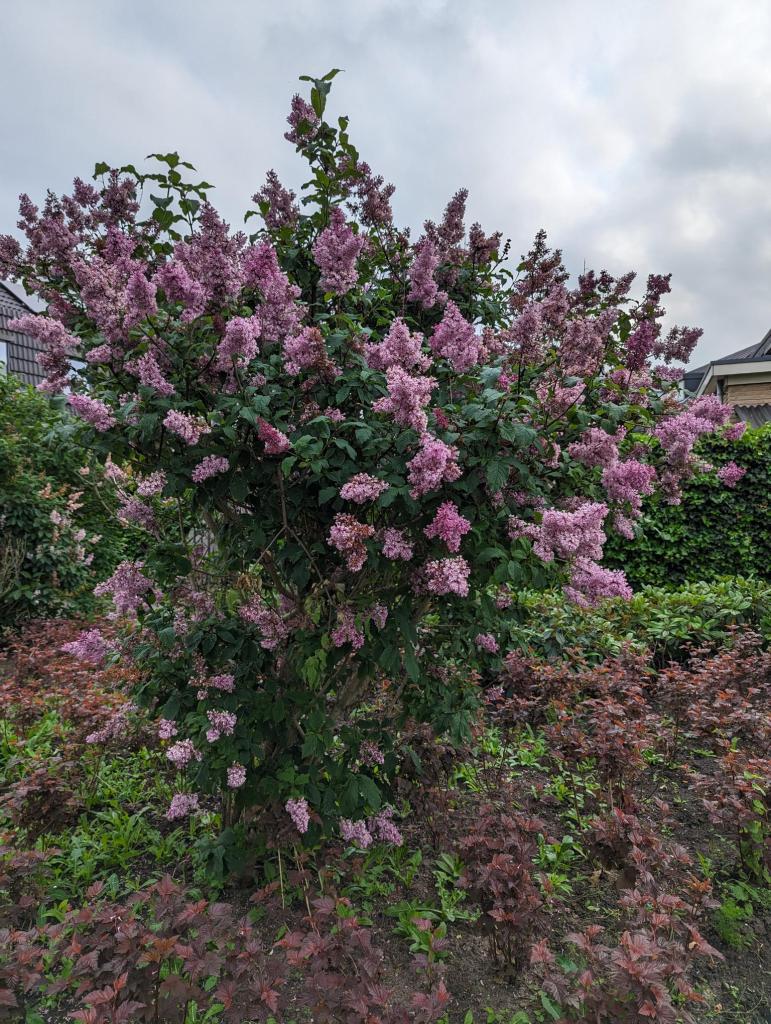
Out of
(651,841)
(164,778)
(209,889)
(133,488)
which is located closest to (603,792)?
(651,841)

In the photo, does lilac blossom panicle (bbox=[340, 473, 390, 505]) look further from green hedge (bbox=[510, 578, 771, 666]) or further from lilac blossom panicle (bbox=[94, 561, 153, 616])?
green hedge (bbox=[510, 578, 771, 666])

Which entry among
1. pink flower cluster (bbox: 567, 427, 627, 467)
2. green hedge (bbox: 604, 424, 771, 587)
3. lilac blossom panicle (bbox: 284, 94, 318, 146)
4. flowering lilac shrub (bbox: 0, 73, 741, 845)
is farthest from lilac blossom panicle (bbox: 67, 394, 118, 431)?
green hedge (bbox: 604, 424, 771, 587)

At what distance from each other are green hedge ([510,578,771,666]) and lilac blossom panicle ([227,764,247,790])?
8.60 feet

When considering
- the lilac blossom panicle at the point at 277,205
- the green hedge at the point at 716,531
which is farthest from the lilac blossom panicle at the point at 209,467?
the green hedge at the point at 716,531

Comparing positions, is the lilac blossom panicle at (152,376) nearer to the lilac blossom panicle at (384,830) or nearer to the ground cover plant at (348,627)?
the ground cover plant at (348,627)

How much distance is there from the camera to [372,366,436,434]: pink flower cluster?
187 centimetres

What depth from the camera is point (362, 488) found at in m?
1.90

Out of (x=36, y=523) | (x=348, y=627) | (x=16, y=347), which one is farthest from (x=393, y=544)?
(x=16, y=347)

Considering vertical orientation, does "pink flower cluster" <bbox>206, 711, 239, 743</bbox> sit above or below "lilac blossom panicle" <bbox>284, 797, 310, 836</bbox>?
above

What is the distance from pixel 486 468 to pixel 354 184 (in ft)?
5.60

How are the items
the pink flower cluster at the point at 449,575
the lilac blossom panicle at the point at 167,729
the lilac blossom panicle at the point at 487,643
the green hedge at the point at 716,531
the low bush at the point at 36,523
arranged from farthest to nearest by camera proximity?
1. the green hedge at the point at 716,531
2. the low bush at the point at 36,523
3. the lilac blossom panicle at the point at 487,643
4. the lilac blossom panicle at the point at 167,729
5. the pink flower cluster at the point at 449,575

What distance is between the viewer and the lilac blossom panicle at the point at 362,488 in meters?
1.89

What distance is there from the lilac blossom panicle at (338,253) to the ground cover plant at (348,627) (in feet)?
0.04

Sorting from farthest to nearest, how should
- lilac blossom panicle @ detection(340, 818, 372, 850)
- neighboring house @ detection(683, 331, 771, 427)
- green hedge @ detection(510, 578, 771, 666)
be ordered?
neighboring house @ detection(683, 331, 771, 427) → green hedge @ detection(510, 578, 771, 666) → lilac blossom panicle @ detection(340, 818, 372, 850)
